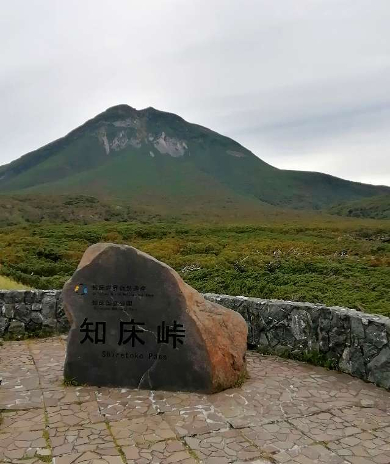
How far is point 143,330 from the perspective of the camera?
6.68m

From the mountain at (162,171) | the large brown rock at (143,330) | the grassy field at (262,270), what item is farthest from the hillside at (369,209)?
the large brown rock at (143,330)

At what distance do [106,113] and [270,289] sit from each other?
18084cm

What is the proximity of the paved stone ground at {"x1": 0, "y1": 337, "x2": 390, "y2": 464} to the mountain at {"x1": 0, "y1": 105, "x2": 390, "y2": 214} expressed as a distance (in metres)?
87.1

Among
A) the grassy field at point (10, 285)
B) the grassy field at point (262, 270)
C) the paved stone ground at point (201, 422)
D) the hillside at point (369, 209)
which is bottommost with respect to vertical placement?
the paved stone ground at point (201, 422)

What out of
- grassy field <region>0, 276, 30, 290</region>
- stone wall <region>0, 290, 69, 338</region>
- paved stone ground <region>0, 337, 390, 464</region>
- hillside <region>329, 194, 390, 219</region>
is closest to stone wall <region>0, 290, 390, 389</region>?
stone wall <region>0, 290, 69, 338</region>

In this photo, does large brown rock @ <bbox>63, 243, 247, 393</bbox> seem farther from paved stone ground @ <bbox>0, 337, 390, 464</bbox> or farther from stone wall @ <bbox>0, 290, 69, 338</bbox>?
stone wall @ <bbox>0, 290, 69, 338</bbox>

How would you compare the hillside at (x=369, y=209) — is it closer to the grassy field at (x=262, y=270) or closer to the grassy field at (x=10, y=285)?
the grassy field at (x=262, y=270)

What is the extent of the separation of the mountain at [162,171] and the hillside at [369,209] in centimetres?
1680

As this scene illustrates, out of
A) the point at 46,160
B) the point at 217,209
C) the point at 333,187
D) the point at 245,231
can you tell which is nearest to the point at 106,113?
the point at 46,160

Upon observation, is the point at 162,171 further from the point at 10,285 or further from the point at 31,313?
Answer: the point at 31,313

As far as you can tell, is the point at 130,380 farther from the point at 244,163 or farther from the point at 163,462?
the point at 244,163

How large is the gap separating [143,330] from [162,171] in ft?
448

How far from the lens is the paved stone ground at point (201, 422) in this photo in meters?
4.69

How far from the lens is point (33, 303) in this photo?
9.52 m
